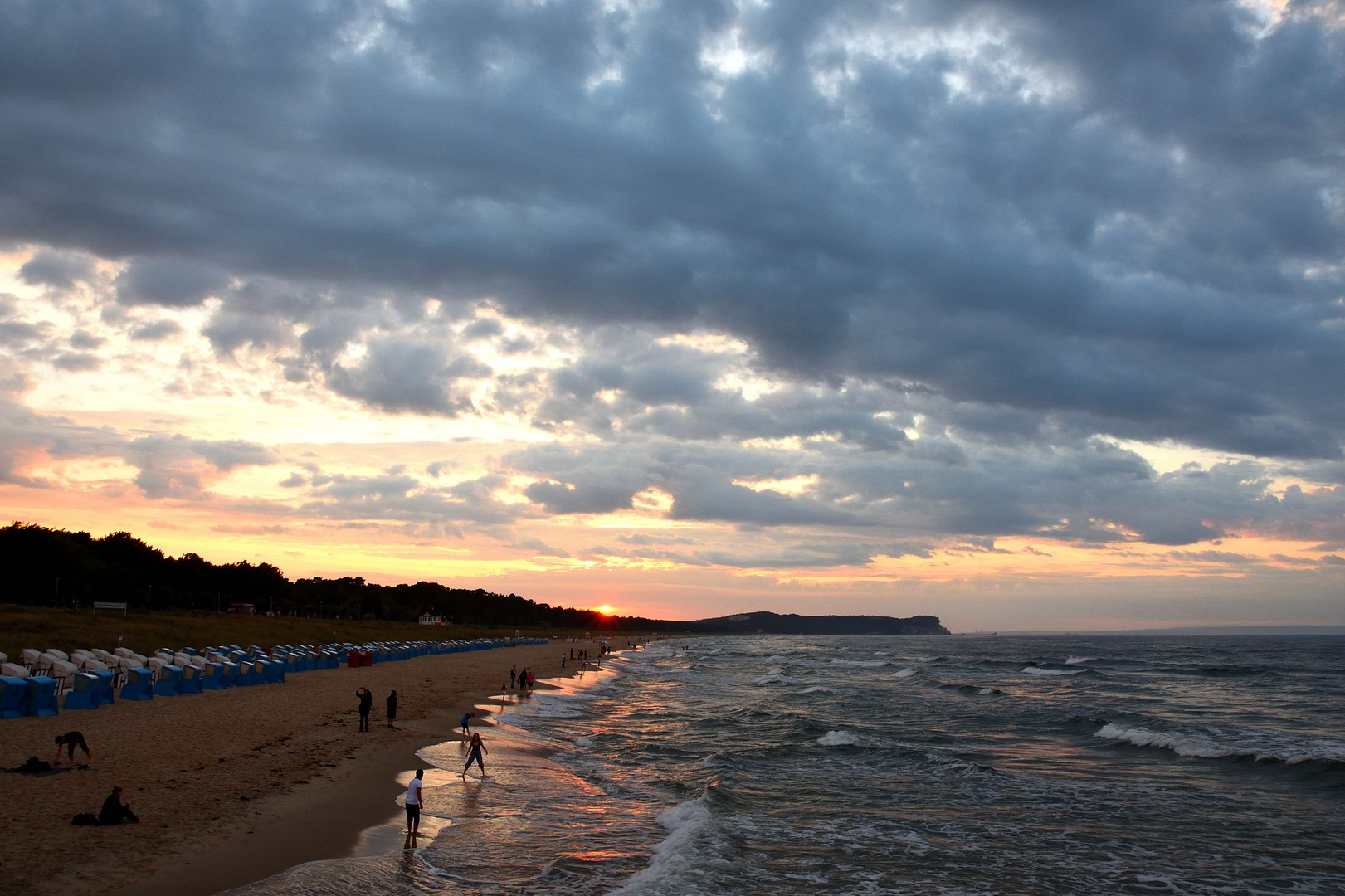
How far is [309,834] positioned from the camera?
49.2ft

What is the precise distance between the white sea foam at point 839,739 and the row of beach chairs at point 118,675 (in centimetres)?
2478

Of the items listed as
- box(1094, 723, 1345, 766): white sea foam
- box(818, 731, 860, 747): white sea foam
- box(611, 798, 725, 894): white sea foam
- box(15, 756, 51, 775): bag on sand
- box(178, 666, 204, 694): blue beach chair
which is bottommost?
box(818, 731, 860, 747): white sea foam

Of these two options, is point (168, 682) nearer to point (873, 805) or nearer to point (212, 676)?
point (212, 676)

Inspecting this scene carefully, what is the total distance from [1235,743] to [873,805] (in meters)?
20.5

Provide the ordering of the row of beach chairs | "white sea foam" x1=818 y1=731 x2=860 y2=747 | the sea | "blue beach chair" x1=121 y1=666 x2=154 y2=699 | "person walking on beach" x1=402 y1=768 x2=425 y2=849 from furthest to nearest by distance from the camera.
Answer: "white sea foam" x1=818 y1=731 x2=860 y2=747, "blue beach chair" x1=121 y1=666 x2=154 y2=699, the row of beach chairs, "person walking on beach" x1=402 y1=768 x2=425 y2=849, the sea

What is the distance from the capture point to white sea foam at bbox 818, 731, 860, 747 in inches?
1246

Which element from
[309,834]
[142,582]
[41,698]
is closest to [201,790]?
[309,834]

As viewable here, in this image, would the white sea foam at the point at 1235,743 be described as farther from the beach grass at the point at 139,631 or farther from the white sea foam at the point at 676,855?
the beach grass at the point at 139,631

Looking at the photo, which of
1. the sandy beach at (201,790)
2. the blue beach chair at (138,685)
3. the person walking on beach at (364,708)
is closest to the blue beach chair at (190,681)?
the sandy beach at (201,790)

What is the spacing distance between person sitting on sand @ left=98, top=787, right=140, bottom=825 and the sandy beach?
0.78 ft

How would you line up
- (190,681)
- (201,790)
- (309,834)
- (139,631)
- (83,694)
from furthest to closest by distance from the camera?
(139,631) → (190,681) → (83,694) → (201,790) → (309,834)

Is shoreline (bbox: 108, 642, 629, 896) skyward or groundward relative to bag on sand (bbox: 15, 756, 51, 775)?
groundward

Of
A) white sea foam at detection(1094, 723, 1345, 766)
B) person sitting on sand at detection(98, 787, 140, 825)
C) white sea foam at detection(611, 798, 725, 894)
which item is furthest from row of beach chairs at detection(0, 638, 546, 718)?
white sea foam at detection(1094, 723, 1345, 766)

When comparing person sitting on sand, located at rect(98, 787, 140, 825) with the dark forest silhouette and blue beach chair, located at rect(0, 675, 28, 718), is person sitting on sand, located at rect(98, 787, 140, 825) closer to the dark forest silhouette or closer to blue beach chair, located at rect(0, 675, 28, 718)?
blue beach chair, located at rect(0, 675, 28, 718)
